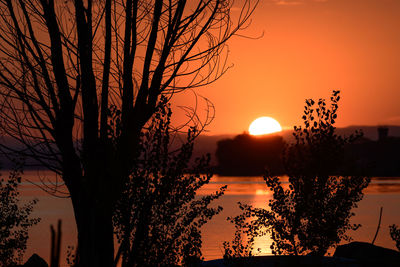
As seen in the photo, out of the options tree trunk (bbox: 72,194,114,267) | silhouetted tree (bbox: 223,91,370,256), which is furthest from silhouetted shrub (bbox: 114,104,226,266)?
silhouetted tree (bbox: 223,91,370,256)

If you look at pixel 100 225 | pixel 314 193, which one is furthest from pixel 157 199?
pixel 314 193

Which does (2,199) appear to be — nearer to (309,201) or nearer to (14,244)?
(14,244)

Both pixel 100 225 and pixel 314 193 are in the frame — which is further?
pixel 314 193

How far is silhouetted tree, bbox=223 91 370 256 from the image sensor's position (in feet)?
50.1

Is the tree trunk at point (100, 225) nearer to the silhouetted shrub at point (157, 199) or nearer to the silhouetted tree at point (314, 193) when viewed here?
the silhouetted shrub at point (157, 199)

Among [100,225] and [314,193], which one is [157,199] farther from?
[314,193]

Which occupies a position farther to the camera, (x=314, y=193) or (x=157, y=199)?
(x=314, y=193)

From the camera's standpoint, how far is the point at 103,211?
30.0ft

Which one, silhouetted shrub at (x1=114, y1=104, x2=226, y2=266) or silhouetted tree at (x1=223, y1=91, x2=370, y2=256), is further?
silhouetted tree at (x1=223, y1=91, x2=370, y2=256)

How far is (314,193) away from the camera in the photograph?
15.5 metres

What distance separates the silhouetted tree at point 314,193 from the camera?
Answer: 15258mm

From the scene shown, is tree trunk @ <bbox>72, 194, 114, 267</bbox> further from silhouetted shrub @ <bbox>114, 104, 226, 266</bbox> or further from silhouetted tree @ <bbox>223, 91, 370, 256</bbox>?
silhouetted tree @ <bbox>223, 91, 370, 256</bbox>

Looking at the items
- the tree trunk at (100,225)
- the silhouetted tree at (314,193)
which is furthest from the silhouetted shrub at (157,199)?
the silhouetted tree at (314,193)

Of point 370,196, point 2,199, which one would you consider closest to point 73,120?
point 2,199
